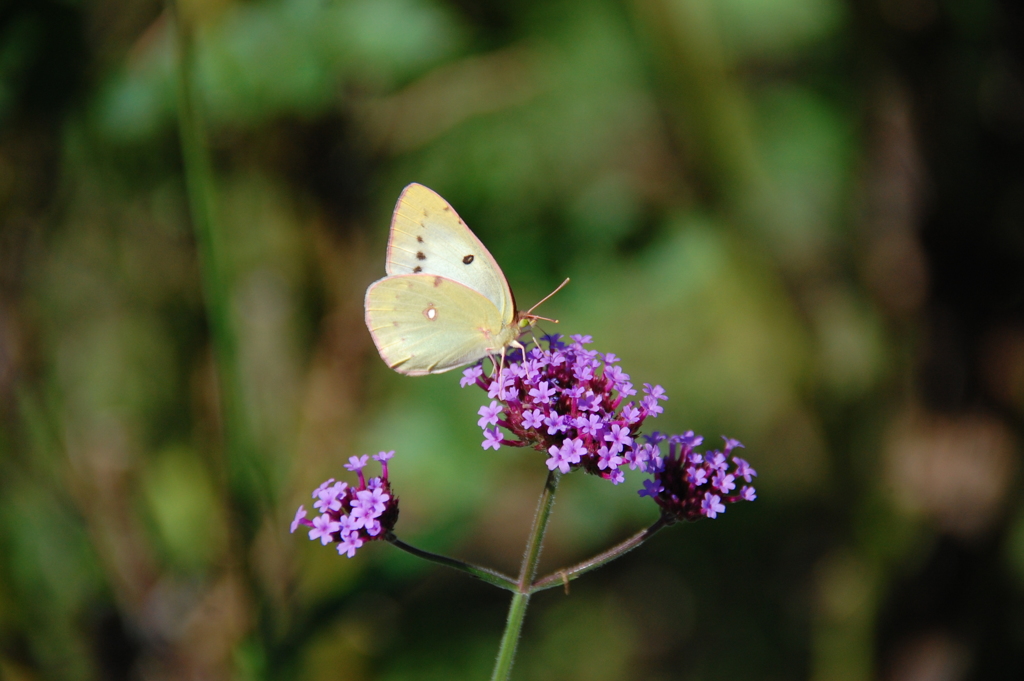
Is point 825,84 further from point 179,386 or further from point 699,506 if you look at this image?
point 179,386

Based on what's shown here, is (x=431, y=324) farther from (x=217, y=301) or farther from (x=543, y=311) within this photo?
(x=543, y=311)

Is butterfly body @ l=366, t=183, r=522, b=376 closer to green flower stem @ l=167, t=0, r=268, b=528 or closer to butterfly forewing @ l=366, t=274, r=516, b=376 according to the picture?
butterfly forewing @ l=366, t=274, r=516, b=376

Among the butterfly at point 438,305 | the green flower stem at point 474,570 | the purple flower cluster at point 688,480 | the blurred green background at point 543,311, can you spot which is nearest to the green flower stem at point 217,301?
the blurred green background at point 543,311

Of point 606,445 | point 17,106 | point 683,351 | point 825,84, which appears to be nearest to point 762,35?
point 825,84

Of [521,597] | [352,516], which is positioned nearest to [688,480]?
[521,597]

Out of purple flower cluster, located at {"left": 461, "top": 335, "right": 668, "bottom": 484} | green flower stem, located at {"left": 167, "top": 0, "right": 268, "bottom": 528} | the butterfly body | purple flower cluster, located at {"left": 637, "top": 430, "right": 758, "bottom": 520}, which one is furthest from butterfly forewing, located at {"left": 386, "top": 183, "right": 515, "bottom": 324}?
purple flower cluster, located at {"left": 637, "top": 430, "right": 758, "bottom": 520}

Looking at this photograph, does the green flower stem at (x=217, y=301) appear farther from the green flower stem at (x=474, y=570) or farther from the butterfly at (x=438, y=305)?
the green flower stem at (x=474, y=570)
